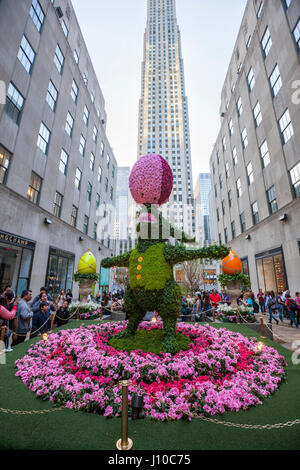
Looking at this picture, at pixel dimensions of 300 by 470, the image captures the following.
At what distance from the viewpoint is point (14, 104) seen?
11.9m

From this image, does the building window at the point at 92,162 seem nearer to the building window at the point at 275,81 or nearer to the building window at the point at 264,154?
A: the building window at the point at 264,154

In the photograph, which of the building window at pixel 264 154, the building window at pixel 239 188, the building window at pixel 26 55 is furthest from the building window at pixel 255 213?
the building window at pixel 26 55

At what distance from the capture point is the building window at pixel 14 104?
11427 mm

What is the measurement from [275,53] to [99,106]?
20351 millimetres

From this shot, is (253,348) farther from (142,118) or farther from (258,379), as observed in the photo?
(142,118)

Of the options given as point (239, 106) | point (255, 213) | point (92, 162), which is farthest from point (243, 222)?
point (92, 162)

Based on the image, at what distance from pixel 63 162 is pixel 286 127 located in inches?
681

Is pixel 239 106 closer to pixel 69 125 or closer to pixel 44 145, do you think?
pixel 69 125

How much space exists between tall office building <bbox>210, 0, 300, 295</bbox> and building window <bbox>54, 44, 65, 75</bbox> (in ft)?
54.1

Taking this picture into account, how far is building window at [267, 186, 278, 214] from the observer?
1639 centimetres

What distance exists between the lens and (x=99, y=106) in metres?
27.4

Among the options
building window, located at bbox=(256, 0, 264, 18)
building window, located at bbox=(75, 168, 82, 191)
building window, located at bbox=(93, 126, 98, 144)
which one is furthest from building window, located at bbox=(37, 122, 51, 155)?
building window, located at bbox=(256, 0, 264, 18)

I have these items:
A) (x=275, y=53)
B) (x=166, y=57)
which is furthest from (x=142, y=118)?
(x=275, y=53)

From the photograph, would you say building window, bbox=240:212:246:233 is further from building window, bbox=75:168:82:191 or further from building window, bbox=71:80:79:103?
building window, bbox=71:80:79:103
